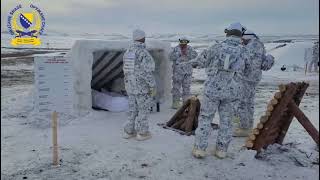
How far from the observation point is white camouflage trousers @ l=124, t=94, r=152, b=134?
6023 millimetres

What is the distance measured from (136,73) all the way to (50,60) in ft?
3.80

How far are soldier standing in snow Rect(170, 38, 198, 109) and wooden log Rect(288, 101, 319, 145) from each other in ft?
10.2

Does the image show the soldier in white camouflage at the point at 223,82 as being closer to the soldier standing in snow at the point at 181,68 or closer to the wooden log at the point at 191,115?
the wooden log at the point at 191,115

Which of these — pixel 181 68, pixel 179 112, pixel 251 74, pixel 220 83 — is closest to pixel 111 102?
pixel 181 68

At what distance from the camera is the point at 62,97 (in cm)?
541

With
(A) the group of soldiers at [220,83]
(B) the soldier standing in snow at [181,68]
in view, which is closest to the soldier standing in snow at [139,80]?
(A) the group of soldiers at [220,83]

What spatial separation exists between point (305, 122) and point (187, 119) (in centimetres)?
199

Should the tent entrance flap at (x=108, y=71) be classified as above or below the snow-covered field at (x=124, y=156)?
above

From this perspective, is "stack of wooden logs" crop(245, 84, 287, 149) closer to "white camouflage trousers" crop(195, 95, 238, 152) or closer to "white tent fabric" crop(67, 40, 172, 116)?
"white camouflage trousers" crop(195, 95, 238, 152)

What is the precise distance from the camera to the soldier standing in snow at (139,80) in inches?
232

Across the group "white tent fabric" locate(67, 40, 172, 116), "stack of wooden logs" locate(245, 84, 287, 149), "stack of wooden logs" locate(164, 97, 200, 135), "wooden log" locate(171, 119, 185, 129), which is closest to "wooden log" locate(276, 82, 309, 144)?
"stack of wooden logs" locate(245, 84, 287, 149)

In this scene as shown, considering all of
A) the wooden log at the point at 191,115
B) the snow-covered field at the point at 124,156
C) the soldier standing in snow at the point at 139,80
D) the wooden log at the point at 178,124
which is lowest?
the snow-covered field at the point at 124,156

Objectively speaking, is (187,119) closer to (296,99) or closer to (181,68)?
(296,99)

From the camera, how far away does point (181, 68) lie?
27.4 feet
